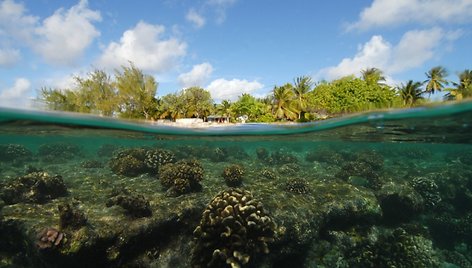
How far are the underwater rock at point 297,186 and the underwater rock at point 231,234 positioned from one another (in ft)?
13.9

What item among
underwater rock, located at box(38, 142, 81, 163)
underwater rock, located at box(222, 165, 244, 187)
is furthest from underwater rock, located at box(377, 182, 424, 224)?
underwater rock, located at box(38, 142, 81, 163)

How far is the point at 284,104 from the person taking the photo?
52.9 meters

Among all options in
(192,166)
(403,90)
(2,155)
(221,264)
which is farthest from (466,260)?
(403,90)

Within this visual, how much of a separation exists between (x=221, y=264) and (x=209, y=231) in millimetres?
884

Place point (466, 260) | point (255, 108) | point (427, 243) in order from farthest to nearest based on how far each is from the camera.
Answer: point (255, 108) < point (466, 260) < point (427, 243)

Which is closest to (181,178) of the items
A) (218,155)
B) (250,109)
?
(218,155)

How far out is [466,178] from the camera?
17.2 metres

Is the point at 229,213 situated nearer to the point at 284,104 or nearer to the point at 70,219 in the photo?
the point at 70,219

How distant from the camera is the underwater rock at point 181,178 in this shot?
10539mm

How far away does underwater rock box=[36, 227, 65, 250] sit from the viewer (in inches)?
283

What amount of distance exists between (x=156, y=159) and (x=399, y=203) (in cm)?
1177

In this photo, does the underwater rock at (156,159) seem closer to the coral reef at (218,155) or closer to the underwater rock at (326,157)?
the coral reef at (218,155)

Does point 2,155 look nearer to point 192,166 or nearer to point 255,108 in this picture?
point 192,166

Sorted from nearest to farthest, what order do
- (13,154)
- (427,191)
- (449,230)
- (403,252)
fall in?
(403,252) → (449,230) → (427,191) → (13,154)
